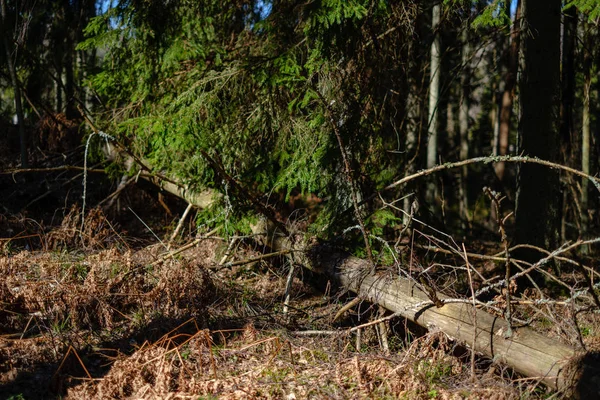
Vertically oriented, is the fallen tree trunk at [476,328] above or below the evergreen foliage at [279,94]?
below

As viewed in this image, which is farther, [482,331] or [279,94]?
[279,94]

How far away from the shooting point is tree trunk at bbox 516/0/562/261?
841 cm

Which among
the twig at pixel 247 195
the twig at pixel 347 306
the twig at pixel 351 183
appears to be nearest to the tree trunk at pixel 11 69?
the twig at pixel 247 195

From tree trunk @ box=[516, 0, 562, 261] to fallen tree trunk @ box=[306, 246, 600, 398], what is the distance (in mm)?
2772

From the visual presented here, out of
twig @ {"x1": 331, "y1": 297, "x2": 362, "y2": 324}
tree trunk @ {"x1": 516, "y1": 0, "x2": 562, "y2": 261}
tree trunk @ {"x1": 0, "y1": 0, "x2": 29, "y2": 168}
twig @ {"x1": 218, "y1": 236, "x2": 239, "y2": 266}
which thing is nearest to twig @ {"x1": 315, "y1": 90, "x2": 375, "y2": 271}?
twig @ {"x1": 331, "y1": 297, "x2": 362, "y2": 324}

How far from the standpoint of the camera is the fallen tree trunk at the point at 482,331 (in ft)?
16.8

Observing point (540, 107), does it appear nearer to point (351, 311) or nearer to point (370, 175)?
point (370, 175)

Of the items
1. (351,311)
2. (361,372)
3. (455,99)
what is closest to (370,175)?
(351,311)

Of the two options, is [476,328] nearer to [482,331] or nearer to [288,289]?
[482,331]

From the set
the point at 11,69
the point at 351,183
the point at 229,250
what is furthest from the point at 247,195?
the point at 11,69

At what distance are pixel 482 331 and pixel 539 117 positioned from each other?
3.77 meters

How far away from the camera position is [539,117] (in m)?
8.52

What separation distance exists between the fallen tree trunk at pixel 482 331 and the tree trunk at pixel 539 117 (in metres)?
2.77

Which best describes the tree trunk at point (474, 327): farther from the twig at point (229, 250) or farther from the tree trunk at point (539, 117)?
the tree trunk at point (539, 117)
